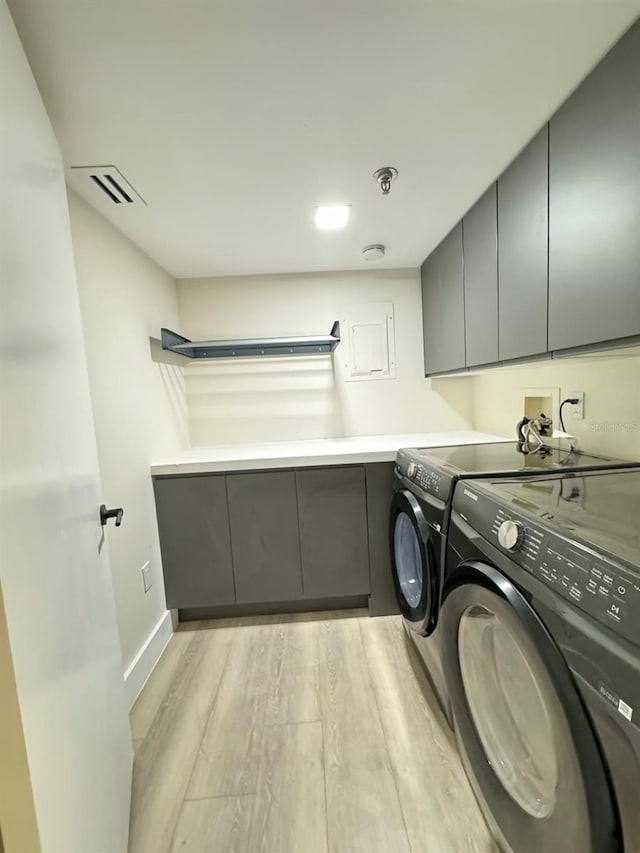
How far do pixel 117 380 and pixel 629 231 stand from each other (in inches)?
73.3

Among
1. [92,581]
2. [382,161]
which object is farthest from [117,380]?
[382,161]

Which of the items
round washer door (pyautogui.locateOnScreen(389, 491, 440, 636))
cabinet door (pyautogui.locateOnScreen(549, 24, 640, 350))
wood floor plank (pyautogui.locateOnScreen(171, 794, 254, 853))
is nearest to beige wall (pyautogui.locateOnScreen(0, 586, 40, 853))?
wood floor plank (pyautogui.locateOnScreen(171, 794, 254, 853))

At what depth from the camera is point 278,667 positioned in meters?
1.65

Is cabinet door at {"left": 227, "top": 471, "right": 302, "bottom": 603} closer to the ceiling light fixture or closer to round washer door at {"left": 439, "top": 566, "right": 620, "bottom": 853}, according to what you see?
round washer door at {"left": 439, "top": 566, "right": 620, "bottom": 853}

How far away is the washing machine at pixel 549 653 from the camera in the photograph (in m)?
0.52

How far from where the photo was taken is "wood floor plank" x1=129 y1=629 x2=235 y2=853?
1.06 m

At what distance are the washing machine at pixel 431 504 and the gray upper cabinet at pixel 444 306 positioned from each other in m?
0.60

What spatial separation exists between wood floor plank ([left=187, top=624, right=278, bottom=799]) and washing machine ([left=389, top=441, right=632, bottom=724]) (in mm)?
722

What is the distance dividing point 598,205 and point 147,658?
2.45 metres

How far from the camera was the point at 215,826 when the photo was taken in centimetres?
105

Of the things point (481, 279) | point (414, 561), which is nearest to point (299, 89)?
point (481, 279)

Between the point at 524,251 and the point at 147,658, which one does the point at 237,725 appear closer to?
the point at 147,658

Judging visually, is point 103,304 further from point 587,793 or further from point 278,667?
point 587,793

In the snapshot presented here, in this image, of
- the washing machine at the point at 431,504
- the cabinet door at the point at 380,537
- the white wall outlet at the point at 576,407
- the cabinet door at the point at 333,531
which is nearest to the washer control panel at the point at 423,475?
the washing machine at the point at 431,504
